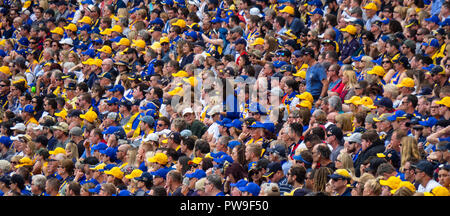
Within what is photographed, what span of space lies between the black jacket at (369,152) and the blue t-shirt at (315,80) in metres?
2.78

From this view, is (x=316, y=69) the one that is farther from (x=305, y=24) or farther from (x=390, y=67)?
(x=305, y=24)

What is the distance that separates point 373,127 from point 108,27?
8357 millimetres

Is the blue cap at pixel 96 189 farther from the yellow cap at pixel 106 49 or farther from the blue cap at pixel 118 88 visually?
the yellow cap at pixel 106 49

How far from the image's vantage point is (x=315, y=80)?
14.6 meters

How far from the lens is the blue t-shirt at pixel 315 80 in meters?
14.6

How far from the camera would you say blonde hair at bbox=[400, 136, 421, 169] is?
11383mm

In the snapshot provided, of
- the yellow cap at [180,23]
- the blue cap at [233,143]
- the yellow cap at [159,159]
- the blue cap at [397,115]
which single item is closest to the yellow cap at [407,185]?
the blue cap at [397,115]

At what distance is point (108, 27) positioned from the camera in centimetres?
1967

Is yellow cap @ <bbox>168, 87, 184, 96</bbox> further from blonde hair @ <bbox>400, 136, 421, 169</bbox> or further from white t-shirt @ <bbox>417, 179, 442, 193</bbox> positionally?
white t-shirt @ <bbox>417, 179, 442, 193</bbox>

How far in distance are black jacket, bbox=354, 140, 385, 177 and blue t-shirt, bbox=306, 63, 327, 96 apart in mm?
2780

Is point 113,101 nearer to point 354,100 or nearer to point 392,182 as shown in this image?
point 354,100
